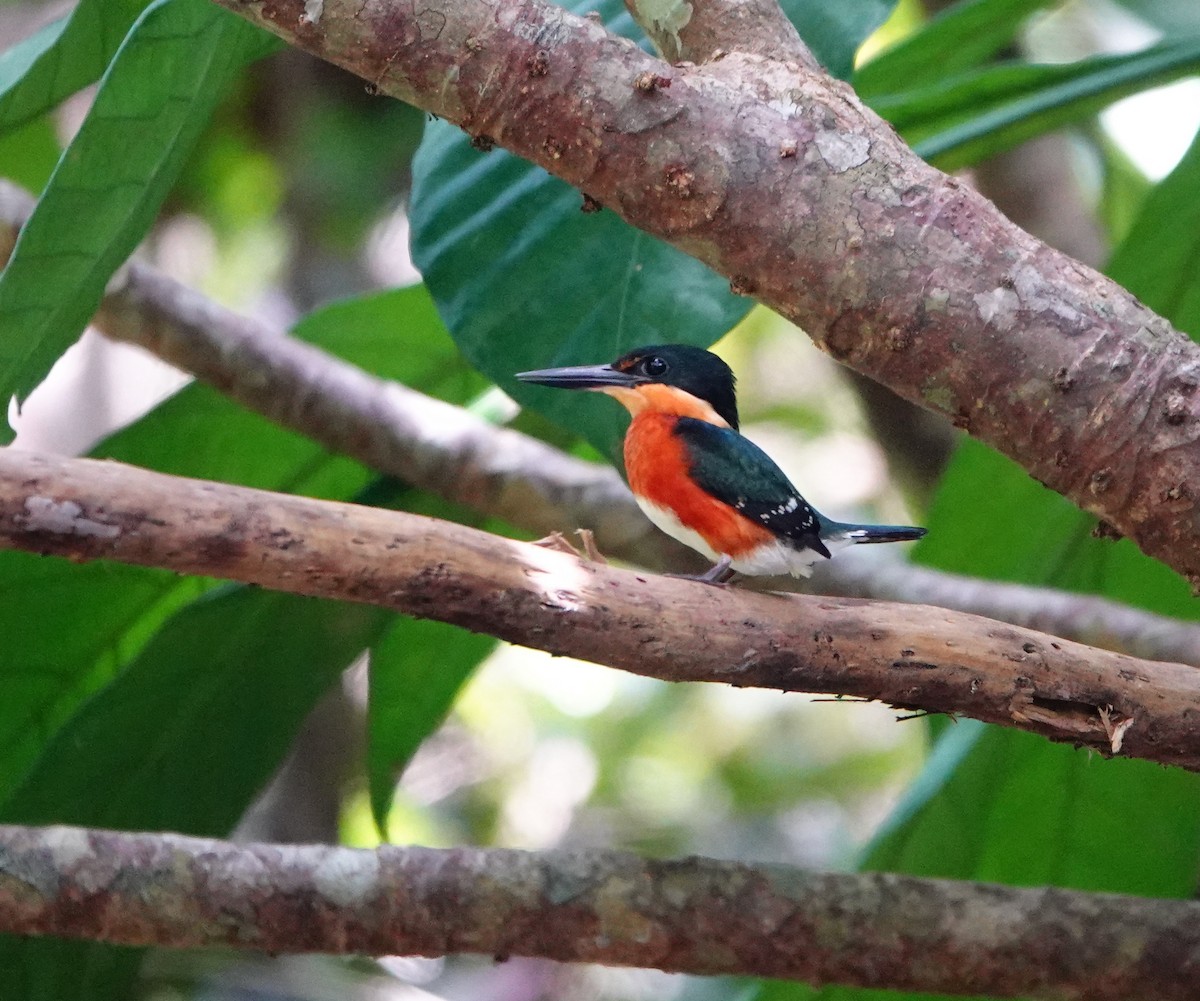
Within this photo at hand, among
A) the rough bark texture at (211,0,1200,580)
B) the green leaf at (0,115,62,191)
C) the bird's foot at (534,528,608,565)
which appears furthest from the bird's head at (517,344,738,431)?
the green leaf at (0,115,62,191)

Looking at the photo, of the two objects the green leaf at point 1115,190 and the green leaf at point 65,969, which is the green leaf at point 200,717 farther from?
the green leaf at point 1115,190

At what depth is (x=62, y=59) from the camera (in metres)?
1.74

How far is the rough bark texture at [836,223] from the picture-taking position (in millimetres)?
1300

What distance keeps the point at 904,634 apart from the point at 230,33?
1.06m

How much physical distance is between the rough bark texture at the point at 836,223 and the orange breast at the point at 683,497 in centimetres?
50

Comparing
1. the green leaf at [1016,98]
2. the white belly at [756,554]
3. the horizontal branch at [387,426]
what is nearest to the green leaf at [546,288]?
the white belly at [756,554]

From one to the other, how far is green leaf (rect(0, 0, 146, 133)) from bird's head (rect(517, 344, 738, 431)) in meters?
0.72

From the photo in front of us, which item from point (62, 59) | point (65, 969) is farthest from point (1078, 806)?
point (62, 59)

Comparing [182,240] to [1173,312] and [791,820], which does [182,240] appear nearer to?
[791,820]

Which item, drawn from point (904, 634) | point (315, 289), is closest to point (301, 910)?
point (904, 634)

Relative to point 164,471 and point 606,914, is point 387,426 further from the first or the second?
point 606,914

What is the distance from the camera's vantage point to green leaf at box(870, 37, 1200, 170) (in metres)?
2.15

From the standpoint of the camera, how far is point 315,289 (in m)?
4.64

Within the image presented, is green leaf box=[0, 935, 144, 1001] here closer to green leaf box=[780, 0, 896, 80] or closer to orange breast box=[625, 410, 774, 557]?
orange breast box=[625, 410, 774, 557]
